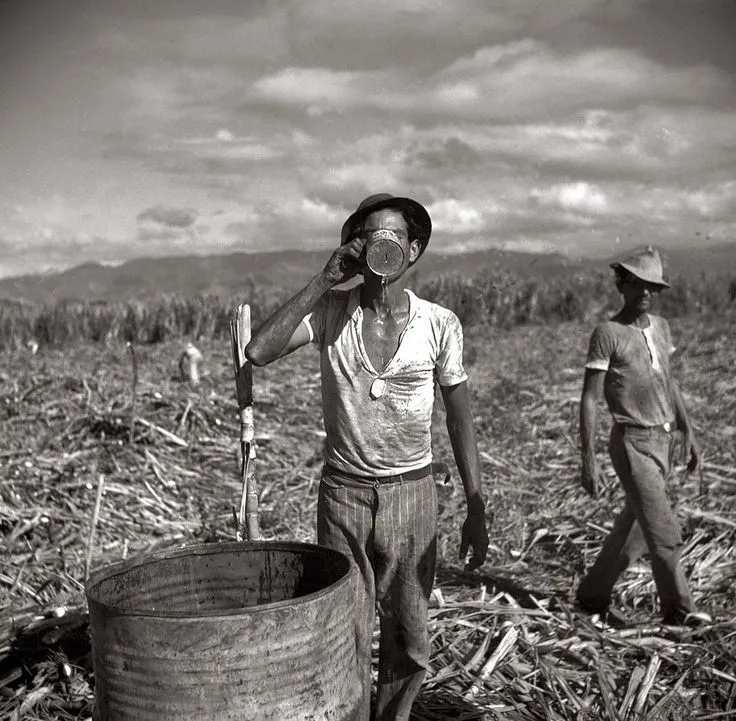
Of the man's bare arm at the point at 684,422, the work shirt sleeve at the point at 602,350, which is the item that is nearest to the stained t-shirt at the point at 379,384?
the work shirt sleeve at the point at 602,350

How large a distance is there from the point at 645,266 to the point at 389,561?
89.9 inches

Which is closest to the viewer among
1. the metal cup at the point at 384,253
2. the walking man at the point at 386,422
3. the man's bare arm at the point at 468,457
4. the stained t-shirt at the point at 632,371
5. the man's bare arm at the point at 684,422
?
the metal cup at the point at 384,253

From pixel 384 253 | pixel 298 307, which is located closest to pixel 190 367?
pixel 298 307

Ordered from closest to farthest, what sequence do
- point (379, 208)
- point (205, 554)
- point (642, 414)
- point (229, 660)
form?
point (229, 660) < point (205, 554) < point (379, 208) < point (642, 414)

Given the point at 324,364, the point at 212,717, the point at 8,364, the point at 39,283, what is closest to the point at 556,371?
the point at 8,364

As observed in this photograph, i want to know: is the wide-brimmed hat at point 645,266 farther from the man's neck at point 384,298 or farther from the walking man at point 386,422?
the man's neck at point 384,298

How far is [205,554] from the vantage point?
2639 mm

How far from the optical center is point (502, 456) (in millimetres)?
7922

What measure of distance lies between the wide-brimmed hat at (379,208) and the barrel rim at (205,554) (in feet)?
3.54

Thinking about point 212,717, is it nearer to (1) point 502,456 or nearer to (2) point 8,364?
(1) point 502,456

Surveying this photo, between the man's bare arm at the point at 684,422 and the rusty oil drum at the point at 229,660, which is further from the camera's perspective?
the man's bare arm at the point at 684,422

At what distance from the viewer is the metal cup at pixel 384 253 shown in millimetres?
2732

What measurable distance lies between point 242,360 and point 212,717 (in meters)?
1.16

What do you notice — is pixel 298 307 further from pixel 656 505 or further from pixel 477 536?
pixel 656 505
